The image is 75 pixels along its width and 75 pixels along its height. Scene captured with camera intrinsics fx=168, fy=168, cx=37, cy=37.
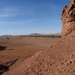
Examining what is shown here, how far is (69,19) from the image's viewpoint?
18.5 m

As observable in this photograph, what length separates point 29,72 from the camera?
12.5 meters

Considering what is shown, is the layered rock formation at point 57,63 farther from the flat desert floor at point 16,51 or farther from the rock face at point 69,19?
the flat desert floor at point 16,51

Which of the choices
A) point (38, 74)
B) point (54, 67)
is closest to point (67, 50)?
point (54, 67)

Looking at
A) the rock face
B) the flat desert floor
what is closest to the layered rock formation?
the rock face

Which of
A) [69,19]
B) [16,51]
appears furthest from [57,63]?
[16,51]

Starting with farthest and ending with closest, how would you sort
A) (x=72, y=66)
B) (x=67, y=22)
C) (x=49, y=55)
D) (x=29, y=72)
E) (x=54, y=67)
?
(x=67, y=22), (x=49, y=55), (x=29, y=72), (x=54, y=67), (x=72, y=66)

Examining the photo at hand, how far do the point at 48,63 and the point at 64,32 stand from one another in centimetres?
718

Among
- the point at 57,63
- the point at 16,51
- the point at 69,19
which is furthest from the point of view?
the point at 16,51

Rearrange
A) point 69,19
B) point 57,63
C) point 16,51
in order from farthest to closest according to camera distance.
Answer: point 16,51 < point 69,19 < point 57,63

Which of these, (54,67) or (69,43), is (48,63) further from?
(69,43)

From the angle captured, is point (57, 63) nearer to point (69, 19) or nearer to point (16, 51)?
point (69, 19)

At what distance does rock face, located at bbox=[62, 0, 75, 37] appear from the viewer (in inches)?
715

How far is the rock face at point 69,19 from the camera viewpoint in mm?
18173

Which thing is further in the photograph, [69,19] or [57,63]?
[69,19]
